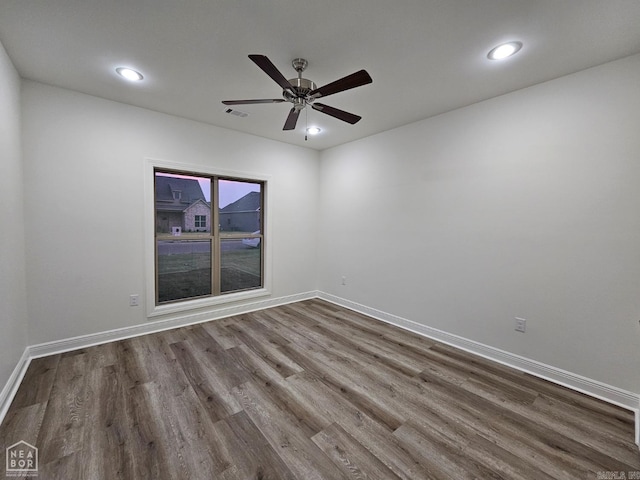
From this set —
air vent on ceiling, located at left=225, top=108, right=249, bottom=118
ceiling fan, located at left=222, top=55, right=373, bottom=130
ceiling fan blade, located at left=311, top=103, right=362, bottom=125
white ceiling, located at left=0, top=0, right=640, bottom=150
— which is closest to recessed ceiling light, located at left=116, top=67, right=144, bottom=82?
white ceiling, located at left=0, top=0, right=640, bottom=150

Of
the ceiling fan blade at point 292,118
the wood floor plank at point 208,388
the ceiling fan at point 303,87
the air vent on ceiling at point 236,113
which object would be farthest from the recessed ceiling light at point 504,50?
the wood floor plank at point 208,388

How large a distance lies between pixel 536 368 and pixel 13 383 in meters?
4.52

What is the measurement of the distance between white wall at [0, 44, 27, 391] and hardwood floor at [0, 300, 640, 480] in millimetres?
391

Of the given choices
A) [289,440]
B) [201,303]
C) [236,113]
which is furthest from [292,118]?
[201,303]

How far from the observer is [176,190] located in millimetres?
3562

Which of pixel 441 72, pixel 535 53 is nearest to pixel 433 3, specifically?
pixel 441 72

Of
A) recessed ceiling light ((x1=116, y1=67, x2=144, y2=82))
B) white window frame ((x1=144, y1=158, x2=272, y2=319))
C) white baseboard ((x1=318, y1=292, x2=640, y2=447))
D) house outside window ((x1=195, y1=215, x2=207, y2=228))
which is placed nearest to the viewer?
white baseboard ((x1=318, y1=292, x2=640, y2=447))

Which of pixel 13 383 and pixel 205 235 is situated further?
pixel 205 235

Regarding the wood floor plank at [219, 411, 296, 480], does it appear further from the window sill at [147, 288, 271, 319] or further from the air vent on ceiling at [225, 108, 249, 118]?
the air vent on ceiling at [225, 108, 249, 118]

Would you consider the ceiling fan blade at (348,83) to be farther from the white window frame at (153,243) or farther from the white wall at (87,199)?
the white wall at (87,199)

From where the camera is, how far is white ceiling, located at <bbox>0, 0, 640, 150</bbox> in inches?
64.4

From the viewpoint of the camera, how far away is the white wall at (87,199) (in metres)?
2.59

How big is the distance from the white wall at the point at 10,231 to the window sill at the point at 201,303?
111 centimetres

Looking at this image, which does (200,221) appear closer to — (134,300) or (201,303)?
(201,303)
